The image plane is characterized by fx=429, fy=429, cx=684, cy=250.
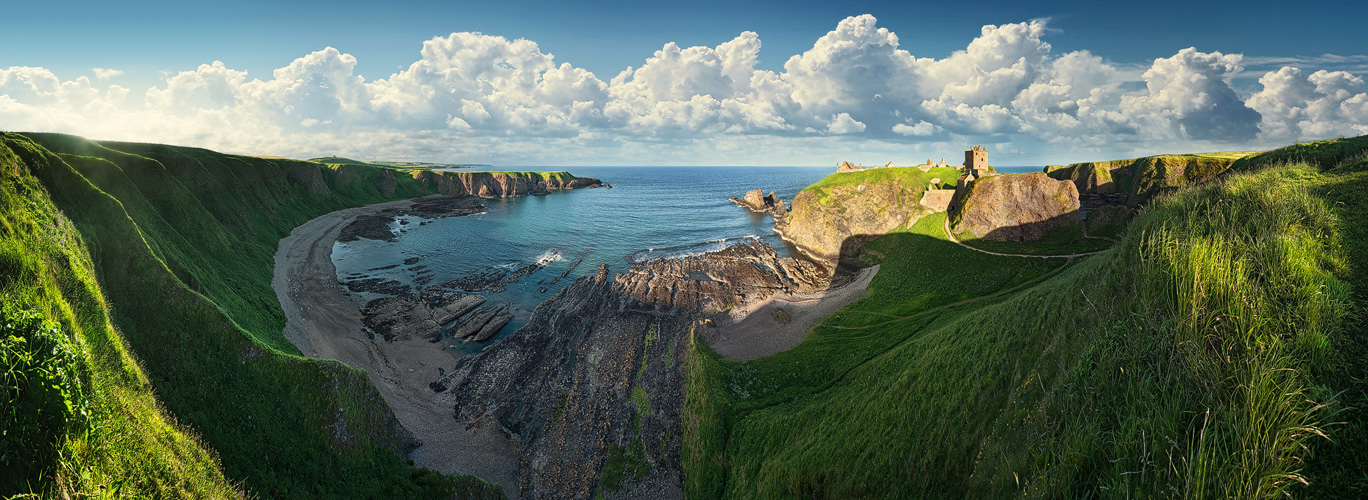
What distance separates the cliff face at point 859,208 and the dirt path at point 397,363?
1731 inches

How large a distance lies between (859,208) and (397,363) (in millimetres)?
55053

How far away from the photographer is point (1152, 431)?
494cm

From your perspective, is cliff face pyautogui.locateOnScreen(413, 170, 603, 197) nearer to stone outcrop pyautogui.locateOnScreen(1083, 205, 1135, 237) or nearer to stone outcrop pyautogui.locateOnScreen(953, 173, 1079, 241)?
stone outcrop pyautogui.locateOnScreen(953, 173, 1079, 241)

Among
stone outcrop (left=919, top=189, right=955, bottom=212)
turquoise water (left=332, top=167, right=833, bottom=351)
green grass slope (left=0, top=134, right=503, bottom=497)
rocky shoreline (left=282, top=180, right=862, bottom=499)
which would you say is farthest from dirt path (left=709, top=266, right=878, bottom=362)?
green grass slope (left=0, top=134, right=503, bottom=497)

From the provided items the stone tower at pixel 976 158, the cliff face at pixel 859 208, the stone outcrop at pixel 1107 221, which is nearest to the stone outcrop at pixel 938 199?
the cliff face at pixel 859 208

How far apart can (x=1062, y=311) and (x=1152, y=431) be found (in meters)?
5.90

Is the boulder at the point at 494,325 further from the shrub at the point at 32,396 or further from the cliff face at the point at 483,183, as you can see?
the cliff face at the point at 483,183

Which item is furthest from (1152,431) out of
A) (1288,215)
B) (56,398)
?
(56,398)

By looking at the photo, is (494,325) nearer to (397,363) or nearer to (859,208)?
(397,363)

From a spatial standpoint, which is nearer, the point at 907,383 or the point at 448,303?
the point at 907,383

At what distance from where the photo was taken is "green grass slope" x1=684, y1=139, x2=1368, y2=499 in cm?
446

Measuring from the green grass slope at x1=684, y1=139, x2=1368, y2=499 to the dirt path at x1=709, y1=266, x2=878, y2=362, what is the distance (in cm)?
1653

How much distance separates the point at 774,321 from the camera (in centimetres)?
3653

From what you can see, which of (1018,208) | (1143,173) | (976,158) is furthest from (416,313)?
(1143,173)
